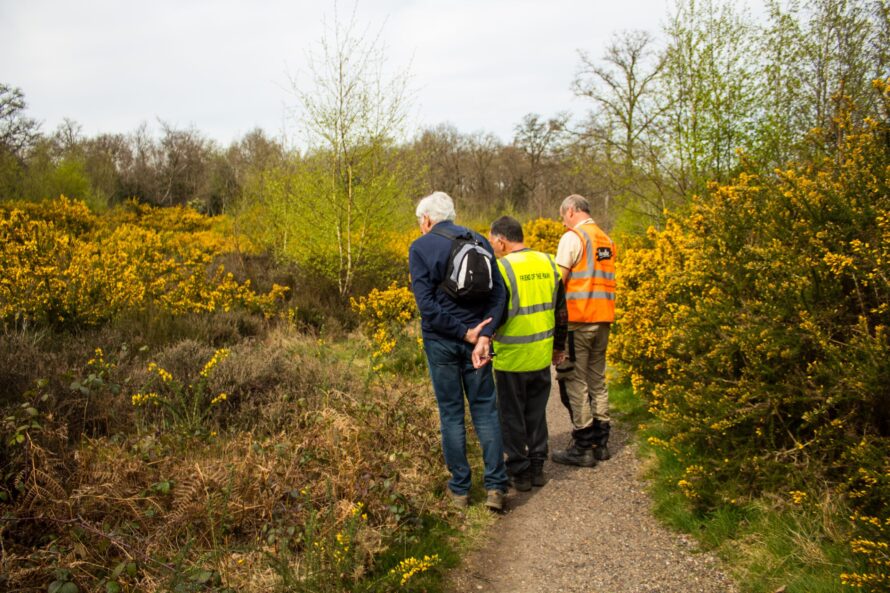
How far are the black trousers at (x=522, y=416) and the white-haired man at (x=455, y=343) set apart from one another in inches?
14.3

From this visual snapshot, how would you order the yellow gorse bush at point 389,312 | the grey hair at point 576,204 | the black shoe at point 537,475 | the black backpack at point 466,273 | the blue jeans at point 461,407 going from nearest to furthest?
the black backpack at point 466,273
the blue jeans at point 461,407
the black shoe at point 537,475
the grey hair at point 576,204
the yellow gorse bush at point 389,312

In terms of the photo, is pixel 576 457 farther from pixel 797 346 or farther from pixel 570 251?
pixel 797 346

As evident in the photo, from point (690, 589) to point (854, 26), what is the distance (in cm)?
1048

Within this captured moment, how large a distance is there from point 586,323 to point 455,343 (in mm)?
1537

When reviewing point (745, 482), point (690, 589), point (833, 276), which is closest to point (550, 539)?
point (690, 589)

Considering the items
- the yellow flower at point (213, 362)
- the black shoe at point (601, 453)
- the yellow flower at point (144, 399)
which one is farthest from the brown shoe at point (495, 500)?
the yellow flower at point (144, 399)

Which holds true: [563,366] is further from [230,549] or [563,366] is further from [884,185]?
[230,549]

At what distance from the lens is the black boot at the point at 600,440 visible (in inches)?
193

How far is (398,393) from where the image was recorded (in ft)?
17.6

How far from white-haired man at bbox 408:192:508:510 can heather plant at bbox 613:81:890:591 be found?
1.23m

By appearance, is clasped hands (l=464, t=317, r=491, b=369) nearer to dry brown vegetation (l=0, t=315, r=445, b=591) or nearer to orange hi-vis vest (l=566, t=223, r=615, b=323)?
dry brown vegetation (l=0, t=315, r=445, b=591)

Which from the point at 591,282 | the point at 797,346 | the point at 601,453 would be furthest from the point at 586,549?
the point at 591,282

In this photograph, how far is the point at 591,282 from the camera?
469 cm

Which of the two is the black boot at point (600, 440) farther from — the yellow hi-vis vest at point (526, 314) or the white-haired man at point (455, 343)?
the white-haired man at point (455, 343)
